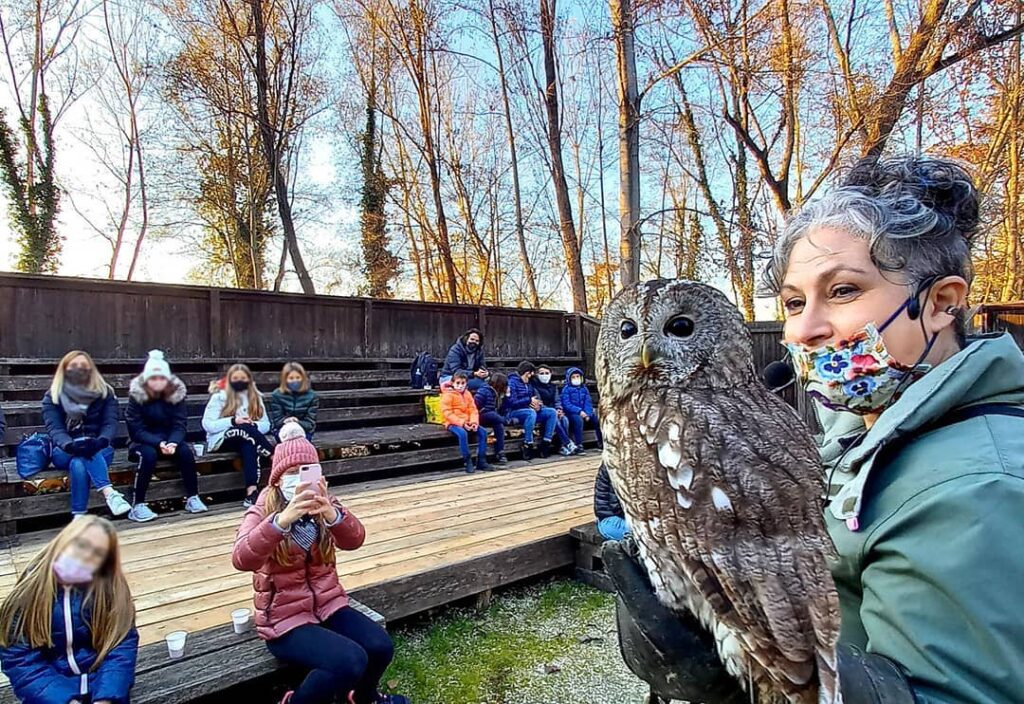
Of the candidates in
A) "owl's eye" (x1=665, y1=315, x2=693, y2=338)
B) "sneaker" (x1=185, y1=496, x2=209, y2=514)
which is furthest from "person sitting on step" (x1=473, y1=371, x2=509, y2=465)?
"owl's eye" (x1=665, y1=315, x2=693, y2=338)

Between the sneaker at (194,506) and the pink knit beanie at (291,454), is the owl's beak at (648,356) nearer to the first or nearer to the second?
the pink knit beanie at (291,454)

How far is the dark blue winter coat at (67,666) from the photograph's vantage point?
1772mm

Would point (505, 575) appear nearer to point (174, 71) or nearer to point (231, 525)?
point (231, 525)

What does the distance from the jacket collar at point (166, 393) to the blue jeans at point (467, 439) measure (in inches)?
106

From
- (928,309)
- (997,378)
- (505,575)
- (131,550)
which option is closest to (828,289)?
(928,309)

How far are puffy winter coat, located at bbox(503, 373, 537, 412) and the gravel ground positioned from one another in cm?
353

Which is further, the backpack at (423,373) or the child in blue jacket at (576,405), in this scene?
the backpack at (423,373)

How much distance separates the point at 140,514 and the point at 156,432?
2.14 feet

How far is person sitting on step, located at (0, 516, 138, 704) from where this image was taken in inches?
70.2

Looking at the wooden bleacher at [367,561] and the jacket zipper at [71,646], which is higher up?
the jacket zipper at [71,646]

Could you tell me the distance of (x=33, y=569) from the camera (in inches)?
74.9

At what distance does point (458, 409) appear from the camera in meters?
6.45

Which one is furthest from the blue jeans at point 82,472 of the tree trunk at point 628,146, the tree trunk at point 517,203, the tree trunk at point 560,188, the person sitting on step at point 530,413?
the tree trunk at point 517,203

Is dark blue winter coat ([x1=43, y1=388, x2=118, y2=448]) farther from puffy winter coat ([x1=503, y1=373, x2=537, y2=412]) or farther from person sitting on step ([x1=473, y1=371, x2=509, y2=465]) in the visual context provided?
puffy winter coat ([x1=503, y1=373, x2=537, y2=412])
